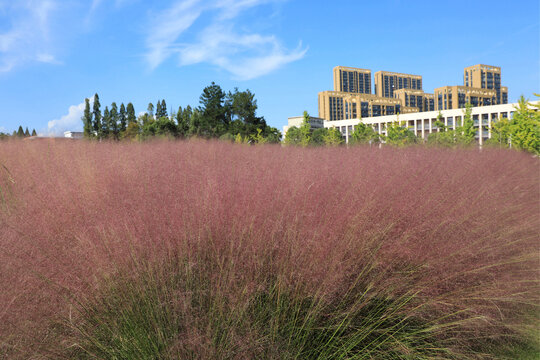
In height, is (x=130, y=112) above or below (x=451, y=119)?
above

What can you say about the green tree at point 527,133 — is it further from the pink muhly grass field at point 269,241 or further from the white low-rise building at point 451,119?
the white low-rise building at point 451,119

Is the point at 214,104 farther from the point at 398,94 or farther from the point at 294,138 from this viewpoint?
the point at 398,94

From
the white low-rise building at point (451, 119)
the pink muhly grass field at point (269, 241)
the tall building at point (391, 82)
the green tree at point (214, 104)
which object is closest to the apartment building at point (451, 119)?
the white low-rise building at point (451, 119)

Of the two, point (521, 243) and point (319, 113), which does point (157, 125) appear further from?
point (319, 113)

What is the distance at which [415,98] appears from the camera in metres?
126

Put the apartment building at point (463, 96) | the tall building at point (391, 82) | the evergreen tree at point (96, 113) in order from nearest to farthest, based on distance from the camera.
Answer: the evergreen tree at point (96, 113)
the apartment building at point (463, 96)
the tall building at point (391, 82)

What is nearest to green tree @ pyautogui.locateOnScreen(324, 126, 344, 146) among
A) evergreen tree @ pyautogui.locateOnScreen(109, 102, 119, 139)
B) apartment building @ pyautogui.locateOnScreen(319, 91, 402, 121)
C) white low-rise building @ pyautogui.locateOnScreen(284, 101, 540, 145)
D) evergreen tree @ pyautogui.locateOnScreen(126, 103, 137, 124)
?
white low-rise building @ pyautogui.locateOnScreen(284, 101, 540, 145)

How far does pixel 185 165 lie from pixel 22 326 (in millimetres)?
1973

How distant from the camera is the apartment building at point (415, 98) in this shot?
410 ft

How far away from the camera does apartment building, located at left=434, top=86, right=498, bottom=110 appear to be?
339ft

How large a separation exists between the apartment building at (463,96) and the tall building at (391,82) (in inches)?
1592

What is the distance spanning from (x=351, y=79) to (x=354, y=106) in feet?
115

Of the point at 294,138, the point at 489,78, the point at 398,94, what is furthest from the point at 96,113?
the point at 489,78

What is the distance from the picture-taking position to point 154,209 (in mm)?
2430
